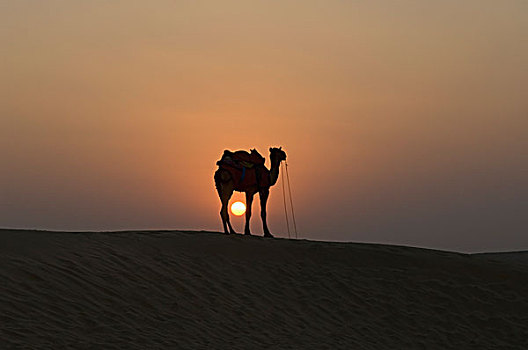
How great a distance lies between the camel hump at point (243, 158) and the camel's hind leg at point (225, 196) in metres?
0.64

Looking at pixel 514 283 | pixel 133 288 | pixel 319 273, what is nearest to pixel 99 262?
pixel 133 288

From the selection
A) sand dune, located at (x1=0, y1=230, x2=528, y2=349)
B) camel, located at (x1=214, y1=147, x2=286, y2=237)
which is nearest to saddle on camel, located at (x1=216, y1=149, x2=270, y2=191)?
camel, located at (x1=214, y1=147, x2=286, y2=237)

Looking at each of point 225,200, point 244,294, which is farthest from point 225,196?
point 244,294

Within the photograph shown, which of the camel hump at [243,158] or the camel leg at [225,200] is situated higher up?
the camel hump at [243,158]

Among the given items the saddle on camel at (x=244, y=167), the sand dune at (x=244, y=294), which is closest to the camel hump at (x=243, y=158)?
the saddle on camel at (x=244, y=167)

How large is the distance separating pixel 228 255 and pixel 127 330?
6966mm

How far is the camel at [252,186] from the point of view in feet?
84.5

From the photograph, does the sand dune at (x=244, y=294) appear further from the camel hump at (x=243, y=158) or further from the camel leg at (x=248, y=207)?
the camel hump at (x=243, y=158)

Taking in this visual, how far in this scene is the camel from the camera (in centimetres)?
2577

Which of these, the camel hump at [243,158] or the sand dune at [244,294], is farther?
the camel hump at [243,158]

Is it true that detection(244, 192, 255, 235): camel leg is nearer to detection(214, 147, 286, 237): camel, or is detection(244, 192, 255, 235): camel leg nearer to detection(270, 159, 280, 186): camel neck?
detection(214, 147, 286, 237): camel

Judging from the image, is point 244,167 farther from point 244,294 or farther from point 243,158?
point 244,294

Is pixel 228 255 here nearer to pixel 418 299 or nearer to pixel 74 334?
pixel 418 299

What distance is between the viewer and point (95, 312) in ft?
55.3
